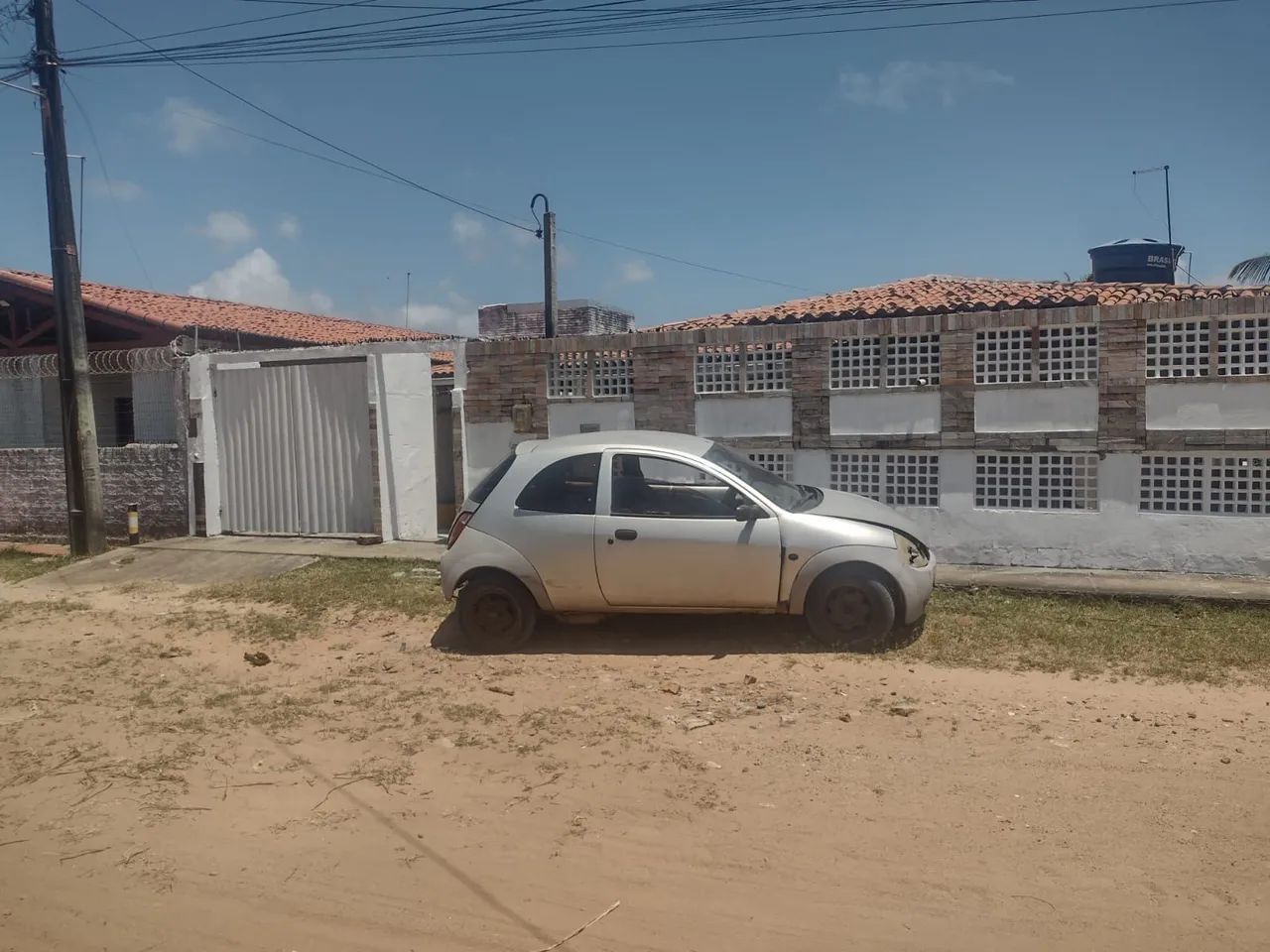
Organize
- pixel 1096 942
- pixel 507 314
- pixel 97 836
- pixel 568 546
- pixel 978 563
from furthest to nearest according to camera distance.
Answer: pixel 507 314, pixel 978 563, pixel 568 546, pixel 97 836, pixel 1096 942

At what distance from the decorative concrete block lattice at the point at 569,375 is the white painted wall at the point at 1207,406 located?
5471 millimetres

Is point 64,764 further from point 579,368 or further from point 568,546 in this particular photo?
point 579,368

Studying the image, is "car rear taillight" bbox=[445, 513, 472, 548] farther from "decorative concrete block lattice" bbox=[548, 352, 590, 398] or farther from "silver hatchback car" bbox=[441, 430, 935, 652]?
"decorative concrete block lattice" bbox=[548, 352, 590, 398]

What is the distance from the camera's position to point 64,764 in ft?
16.7

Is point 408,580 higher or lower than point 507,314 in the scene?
lower

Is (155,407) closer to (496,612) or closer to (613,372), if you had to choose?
(613,372)

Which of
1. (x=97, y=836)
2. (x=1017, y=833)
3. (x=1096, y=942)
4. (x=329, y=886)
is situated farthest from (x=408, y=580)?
(x=1096, y=942)

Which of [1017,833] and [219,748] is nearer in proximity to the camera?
[1017,833]

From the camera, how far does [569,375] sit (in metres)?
10.8

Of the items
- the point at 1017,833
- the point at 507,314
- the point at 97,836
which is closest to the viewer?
the point at 1017,833

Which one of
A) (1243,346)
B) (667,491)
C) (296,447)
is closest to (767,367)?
(667,491)

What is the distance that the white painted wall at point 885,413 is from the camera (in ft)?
30.9

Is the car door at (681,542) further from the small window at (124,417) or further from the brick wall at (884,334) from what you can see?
the small window at (124,417)

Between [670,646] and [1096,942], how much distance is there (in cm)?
398
